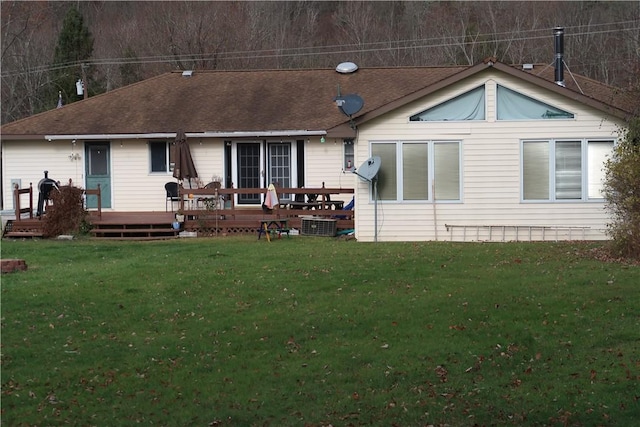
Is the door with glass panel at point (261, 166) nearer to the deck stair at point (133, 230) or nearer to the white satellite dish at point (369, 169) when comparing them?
the deck stair at point (133, 230)

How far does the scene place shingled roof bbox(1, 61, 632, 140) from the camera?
24672 millimetres

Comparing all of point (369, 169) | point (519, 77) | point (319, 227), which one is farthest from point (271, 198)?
point (519, 77)

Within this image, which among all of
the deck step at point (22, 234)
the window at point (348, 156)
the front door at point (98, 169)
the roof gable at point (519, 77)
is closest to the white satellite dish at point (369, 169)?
the roof gable at point (519, 77)

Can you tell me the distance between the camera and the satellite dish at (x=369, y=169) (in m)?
18.5

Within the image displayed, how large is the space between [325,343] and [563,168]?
10.1 meters

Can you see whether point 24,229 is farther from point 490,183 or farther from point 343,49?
point 343,49

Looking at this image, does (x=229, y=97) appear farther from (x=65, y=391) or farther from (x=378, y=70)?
(x=65, y=391)

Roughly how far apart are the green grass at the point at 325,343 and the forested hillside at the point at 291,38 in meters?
29.8

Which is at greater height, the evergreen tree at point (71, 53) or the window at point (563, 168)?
the evergreen tree at point (71, 53)

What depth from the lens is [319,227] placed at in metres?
20.0

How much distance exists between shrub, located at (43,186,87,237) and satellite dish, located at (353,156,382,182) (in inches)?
255

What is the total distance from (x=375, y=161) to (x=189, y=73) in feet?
39.5

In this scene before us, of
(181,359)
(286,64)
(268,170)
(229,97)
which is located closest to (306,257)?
(181,359)

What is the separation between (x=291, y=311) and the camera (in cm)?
1152
